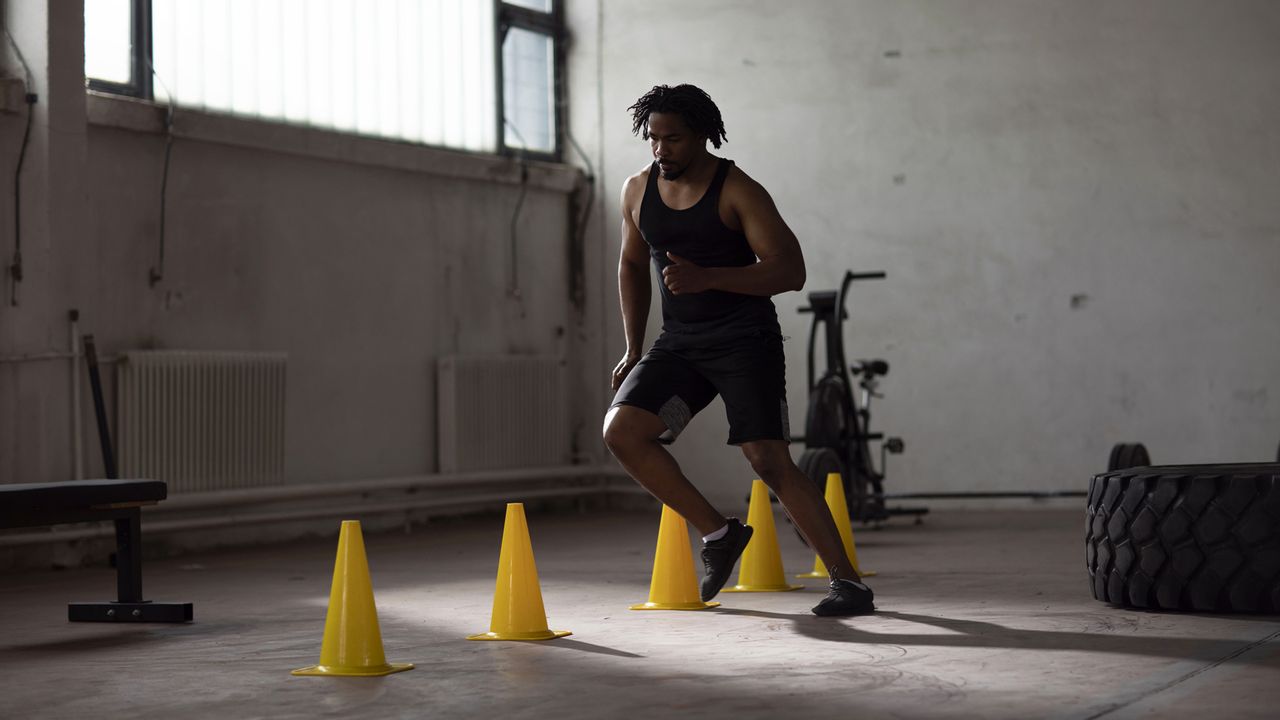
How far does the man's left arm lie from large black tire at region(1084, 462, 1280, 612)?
3.34ft

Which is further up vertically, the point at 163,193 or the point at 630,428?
the point at 163,193

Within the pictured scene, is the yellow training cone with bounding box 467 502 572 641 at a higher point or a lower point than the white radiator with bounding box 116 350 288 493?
lower

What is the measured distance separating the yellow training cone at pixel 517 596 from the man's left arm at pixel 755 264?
0.73 meters

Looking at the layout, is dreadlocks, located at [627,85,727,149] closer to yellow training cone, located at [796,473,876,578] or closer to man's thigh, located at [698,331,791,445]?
man's thigh, located at [698,331,791,445]

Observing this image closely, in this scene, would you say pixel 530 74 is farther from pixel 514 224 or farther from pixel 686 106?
pixel 686 106

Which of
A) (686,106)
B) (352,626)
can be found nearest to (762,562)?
(686,106)

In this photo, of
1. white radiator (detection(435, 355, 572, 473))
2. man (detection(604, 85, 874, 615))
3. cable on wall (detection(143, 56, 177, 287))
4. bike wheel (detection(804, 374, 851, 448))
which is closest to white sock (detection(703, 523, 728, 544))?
man (detection(604, 85, 874, 615))

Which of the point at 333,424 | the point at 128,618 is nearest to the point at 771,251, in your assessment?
the point at 128,618

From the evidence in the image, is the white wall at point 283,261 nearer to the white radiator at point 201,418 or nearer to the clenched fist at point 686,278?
the white radiator at point 201,418

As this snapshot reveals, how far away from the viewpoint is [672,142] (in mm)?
4031

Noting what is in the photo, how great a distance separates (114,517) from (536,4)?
597 centimetres

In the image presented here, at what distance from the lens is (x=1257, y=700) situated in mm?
2643

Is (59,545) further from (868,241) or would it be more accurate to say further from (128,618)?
(868,241)

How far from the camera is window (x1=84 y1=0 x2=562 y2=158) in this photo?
22.9 ft
